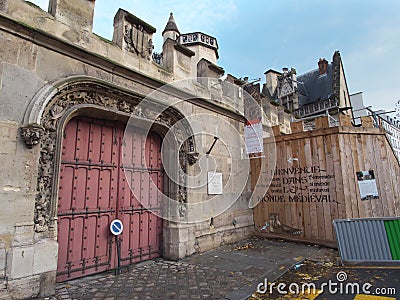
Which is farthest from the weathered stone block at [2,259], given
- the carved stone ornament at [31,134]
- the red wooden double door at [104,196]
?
the carved stone ornament at [31,134]

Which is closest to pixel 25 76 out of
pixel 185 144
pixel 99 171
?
pixel 99 171

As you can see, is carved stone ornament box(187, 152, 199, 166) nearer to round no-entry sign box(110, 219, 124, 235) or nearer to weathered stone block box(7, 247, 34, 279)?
round no-entry sign box(110, 219, 124, 235)

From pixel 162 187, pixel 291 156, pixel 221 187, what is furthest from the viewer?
pixel 291 156

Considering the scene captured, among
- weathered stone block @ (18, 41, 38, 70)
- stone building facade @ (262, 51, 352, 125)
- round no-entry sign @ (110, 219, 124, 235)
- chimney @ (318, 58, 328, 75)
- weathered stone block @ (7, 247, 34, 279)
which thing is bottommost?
weathered stone block @ (7, 247, 34, 279)

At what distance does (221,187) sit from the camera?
17.4 ft

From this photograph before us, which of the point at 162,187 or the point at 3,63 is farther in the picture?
the point at 162,187

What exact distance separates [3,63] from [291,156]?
532 centimetres

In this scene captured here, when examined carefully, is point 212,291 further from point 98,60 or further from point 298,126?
point 298,126

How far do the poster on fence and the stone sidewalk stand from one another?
1.28m

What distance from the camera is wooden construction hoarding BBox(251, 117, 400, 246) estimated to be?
4809mm

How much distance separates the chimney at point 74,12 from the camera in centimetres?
319

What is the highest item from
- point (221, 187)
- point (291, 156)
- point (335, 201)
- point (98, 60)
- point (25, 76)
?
point (98, 60)

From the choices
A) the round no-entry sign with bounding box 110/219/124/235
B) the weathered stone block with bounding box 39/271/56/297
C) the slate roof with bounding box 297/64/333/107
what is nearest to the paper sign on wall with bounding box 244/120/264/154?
the round no-entry sign with bounding box 110/219/124/235

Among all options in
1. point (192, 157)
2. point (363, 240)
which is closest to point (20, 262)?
point (192, 157)
